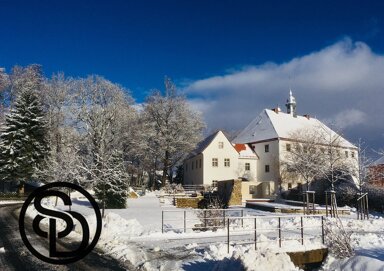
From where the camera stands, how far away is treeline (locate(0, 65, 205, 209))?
131ft

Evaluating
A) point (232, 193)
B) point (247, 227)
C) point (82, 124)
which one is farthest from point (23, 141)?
point (247, 227)

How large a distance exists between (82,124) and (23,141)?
840 cm

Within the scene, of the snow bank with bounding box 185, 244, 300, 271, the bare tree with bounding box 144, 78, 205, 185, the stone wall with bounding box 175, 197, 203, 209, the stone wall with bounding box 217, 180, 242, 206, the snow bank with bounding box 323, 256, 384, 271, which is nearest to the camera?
the snow bank with bounding box 185, 244, 300, 271

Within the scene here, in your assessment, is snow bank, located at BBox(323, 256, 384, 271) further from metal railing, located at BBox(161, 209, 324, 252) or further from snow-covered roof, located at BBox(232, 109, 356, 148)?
snow-covered roof, located at BBox(232, 109, 356, 148)

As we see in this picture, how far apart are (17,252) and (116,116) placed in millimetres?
35552

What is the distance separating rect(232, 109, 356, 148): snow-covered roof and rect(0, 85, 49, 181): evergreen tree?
29611 millimetres

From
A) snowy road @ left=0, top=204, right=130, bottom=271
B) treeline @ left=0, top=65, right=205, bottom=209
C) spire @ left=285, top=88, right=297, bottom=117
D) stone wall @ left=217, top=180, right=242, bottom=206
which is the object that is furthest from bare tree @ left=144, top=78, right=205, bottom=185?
snowy road @ left=0, top=204, right=130, bottom=271

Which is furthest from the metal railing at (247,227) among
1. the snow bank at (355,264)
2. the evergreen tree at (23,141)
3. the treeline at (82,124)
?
the evergreen tree at (23,141)

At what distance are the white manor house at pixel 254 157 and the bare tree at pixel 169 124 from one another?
2983mm

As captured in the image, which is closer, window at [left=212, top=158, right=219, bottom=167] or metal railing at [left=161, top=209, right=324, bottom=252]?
metal railing at [left=161, top=209, right=324, bottom=252]

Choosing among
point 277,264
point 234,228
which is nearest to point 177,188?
point 234,228

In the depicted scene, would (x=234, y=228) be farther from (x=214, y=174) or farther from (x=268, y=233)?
(x=214, y=174)

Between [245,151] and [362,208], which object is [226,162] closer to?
[245,151]

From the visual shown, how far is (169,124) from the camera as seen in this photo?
168ft
